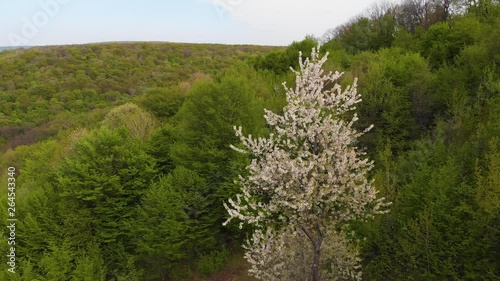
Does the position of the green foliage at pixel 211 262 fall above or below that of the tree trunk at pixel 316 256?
below

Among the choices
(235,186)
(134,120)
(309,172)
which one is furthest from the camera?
(134,120)

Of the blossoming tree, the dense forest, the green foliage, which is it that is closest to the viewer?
the blossoming tree

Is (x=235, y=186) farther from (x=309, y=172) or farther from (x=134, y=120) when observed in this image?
(x=134, y=120)

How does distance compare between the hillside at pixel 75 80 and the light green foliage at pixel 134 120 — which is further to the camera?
the hillside at pixel 75 80

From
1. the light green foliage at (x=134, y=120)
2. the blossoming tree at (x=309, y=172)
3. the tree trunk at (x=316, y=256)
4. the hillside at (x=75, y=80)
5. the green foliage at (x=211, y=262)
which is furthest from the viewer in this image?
the hillside at (x=75, y=80)

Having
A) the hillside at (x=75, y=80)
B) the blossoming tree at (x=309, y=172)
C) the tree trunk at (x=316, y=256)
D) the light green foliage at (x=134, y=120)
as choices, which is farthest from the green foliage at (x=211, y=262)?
the hillside at (x=75, y=80)

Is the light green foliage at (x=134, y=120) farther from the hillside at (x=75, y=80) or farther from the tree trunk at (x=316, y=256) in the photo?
the tree trunk at (x=316, y=256)

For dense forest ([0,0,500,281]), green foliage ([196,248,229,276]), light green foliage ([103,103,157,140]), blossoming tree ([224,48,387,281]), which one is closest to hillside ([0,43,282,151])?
light green foliage ([103,103,157,140])

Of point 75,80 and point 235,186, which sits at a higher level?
point 75,80

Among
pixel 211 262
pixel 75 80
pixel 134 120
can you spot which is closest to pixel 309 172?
pixel 211 262

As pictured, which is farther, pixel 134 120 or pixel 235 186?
pixel 134 120

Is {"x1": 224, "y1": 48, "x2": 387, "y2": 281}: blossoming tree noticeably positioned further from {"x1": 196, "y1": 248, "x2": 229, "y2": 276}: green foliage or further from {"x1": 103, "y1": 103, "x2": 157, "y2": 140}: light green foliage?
{"x1": 103, "y1": 103, "x2": 157, "y2": 140}: light green foliage

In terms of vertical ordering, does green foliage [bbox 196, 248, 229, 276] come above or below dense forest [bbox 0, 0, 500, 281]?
below

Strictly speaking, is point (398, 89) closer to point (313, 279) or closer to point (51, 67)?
point (313, 279)
